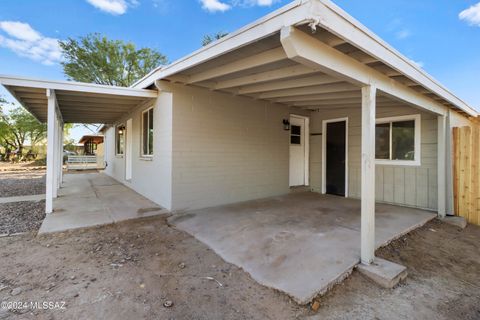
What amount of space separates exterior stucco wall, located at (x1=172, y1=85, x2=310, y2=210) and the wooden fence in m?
3.61

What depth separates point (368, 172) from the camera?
8.63ft

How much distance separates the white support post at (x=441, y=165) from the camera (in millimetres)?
4695

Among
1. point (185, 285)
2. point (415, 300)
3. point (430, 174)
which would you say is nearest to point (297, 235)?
point (415, 300)

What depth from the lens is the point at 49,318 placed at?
1.81 metres

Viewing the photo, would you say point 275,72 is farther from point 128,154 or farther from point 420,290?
point 128,154

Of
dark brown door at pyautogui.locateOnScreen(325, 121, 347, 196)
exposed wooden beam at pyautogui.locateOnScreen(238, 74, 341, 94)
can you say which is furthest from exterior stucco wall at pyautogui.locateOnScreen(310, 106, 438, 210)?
exposed wooden beam at pyautogui.locateOnScreen(238, 74, 341, 94)

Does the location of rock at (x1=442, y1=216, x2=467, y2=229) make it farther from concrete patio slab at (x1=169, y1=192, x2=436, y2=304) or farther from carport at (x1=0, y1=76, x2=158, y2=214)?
carport at (x1=0, y1=76, x2=158, y2=214)

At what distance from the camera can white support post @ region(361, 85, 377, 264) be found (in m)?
2.61

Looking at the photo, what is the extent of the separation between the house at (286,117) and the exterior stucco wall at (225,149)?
0.08ft

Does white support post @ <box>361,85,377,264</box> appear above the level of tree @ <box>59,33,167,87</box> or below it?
below

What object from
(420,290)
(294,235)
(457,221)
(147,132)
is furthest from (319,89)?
(147,132)

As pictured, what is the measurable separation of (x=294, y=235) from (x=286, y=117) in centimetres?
388

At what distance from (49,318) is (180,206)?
2.88 m

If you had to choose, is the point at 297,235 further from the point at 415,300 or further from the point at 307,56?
the point at 307,56
